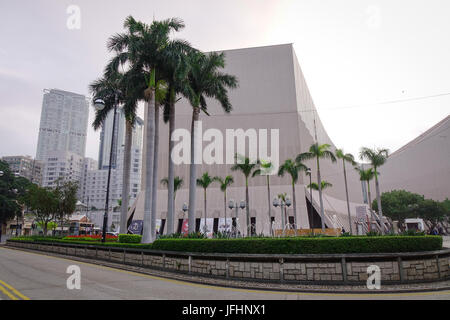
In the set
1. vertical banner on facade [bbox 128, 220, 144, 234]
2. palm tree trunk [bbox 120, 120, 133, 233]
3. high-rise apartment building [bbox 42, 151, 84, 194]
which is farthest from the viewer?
high-rise apartment building [bbox 42, 151, 84, 194]

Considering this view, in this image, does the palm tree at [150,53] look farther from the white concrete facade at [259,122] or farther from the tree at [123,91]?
the white concrete facade at [259,122]

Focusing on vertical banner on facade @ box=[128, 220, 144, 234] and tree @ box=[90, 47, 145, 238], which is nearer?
tree @ box=[90, 47, 145, 238]

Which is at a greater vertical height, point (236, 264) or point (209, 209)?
point (209, 209)

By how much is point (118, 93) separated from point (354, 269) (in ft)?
77.8

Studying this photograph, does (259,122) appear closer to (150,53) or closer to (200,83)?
(200,83)

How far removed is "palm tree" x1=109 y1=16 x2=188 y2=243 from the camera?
64.1 feet

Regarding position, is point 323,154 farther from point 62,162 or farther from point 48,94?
point 48,94

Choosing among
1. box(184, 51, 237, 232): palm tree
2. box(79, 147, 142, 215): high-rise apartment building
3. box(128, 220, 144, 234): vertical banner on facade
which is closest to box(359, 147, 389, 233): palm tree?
box(184, 51, 237, 232): palm tree

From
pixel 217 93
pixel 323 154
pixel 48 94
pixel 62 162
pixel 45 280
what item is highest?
pixel 48 94

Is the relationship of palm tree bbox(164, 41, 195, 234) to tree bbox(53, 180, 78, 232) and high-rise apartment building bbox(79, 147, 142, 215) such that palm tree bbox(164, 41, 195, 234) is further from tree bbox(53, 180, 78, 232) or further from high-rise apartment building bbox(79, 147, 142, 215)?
high-rise apartment building bbox(79, 147, 142, 215)

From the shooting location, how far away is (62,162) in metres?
157
